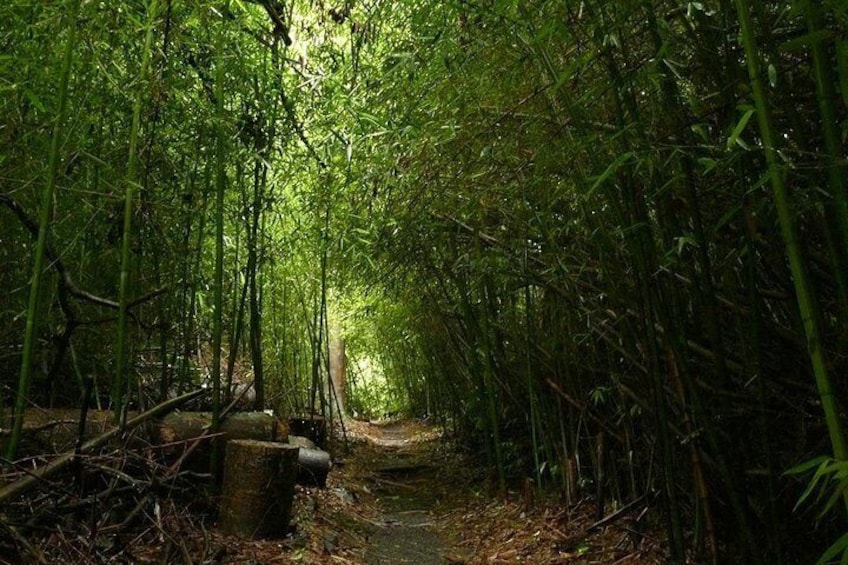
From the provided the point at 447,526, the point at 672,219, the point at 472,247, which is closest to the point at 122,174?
the point at 472,247

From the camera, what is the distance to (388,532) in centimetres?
400

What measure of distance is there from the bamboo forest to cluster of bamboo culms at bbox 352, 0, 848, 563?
15 mm

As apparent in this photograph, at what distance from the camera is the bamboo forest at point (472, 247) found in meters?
1.71

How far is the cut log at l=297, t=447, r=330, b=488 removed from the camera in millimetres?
4383

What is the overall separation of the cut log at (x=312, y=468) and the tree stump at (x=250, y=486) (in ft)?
4.64

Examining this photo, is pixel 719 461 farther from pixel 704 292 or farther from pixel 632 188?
pixel 632 188

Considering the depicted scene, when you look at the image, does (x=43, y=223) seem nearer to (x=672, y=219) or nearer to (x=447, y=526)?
(x=672, y=219)

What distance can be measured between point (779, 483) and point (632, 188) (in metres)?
1.07

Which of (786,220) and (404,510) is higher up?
(786,220)

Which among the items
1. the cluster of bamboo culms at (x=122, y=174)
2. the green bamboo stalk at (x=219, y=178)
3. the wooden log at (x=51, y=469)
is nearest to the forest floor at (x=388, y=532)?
the wooden log at (x=51, y=469)

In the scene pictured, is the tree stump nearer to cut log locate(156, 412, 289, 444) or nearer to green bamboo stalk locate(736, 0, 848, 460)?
cut log locate(156, 412, 289, 444)

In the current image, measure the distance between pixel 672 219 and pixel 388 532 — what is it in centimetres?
284

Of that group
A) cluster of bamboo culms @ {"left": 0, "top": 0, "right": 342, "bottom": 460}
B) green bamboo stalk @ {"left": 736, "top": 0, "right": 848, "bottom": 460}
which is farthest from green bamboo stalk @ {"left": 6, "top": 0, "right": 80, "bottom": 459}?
green bamboo stalk @ {"left": 736, "top": 0, "right": 848, "bottom": 460}

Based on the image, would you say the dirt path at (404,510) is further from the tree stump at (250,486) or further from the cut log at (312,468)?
the tree stump at (250,486)
